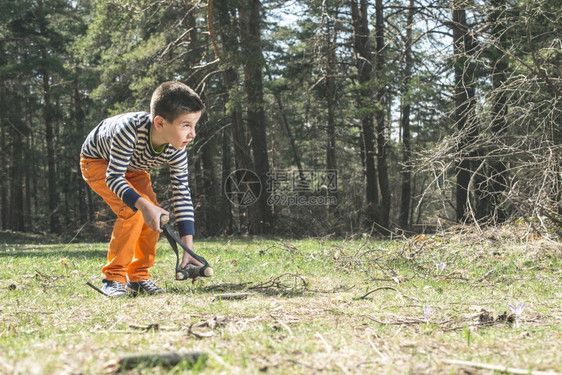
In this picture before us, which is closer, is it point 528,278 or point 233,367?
point 233,367

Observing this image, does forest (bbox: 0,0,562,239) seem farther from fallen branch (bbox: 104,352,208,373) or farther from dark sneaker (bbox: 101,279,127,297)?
fallen branch (bbox: 104,352,208,373)

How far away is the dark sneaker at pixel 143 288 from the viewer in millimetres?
4309

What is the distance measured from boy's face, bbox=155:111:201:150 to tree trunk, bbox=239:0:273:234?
8.80 metres

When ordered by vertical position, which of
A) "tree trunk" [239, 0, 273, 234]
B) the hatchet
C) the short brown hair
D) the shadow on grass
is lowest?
the shadow on grass

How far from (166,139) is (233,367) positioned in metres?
2.59

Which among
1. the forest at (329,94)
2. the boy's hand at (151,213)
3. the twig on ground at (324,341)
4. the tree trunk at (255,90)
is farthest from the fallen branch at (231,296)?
the tree trunk at (255,90)

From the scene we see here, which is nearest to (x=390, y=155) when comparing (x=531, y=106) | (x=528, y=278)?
(x=531, y=106)

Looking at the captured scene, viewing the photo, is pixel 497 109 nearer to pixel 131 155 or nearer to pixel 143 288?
pixel 131 155

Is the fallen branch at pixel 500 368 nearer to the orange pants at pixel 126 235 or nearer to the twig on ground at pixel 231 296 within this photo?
the twig on ground at pixel 231 296

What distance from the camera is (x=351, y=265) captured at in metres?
5.73

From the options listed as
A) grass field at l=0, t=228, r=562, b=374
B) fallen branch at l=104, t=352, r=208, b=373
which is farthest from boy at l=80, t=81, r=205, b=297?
fallen branch at l=104, t=352, r=208, b=373

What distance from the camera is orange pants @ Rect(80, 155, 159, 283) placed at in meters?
4.36

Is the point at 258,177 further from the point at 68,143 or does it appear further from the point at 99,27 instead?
the point at 68,143

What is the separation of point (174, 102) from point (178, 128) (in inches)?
8.1
